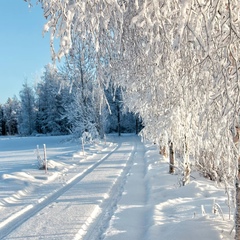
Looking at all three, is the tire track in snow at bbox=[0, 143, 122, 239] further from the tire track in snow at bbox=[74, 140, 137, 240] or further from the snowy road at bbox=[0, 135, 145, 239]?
the tire track in snow at bbox=[74, 140, 137, 240]

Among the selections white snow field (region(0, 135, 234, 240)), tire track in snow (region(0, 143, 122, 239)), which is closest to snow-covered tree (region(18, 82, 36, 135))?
white snow field (region(0, 135, 234, 240))

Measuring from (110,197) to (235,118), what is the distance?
20.6ft

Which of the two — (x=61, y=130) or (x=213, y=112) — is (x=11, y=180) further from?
(x=61, y=130)

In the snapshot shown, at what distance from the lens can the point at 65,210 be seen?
21.7 feet

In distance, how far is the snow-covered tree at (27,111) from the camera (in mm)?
49737

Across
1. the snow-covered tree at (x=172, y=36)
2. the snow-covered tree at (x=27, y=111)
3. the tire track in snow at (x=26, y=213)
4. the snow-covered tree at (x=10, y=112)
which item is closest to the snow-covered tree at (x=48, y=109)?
the snow-covered tree at (x=27, y=111)

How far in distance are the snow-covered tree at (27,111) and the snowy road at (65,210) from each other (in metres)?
41.6

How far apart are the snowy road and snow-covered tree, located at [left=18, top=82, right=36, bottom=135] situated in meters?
41.6

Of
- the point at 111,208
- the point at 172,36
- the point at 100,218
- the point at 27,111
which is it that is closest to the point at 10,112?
the point at 27,111

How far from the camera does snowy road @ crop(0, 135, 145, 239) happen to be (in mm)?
5242

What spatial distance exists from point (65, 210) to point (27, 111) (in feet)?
150

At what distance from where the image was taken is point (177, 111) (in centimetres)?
646

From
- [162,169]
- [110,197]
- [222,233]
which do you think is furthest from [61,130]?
[222,233]

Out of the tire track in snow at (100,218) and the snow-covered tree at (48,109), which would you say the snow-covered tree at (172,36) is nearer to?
the tire track in snow at (100,218)
